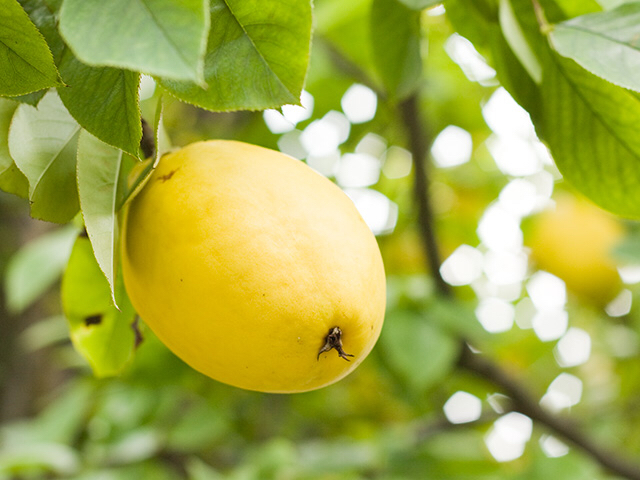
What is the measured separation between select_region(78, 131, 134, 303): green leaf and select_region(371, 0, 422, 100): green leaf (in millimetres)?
316

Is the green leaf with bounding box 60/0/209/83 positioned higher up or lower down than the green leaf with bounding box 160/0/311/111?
higher up

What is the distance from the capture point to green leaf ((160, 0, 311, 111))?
353 millimetres

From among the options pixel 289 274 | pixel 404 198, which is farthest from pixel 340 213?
pixel 404 198

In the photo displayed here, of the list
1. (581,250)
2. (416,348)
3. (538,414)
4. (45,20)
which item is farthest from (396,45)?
(581,250)

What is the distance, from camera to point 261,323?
374mm

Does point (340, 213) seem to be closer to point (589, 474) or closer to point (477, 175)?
point (589, 474)

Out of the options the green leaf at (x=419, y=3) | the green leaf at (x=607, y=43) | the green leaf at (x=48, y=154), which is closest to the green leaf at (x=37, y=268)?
the green leaf at (x=48, y=154)

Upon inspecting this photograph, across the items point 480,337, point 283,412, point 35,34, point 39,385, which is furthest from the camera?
point 39,385

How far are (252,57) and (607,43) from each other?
0.25 metres

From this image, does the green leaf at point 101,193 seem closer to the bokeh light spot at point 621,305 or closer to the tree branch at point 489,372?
the tree branch at point 489,372

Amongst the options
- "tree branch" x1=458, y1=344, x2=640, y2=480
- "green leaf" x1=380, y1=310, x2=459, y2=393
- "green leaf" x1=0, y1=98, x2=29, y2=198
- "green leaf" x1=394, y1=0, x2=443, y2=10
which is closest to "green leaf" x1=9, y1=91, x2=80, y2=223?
"green leaf" x1=0, y1=98, x2=29, y2=198

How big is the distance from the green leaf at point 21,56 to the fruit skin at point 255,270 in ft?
0.34

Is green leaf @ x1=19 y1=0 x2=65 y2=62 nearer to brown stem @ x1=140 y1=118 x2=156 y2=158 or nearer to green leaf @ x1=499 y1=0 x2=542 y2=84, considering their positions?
brown stem @ x1=140 y1=118 x2=156 y2=158

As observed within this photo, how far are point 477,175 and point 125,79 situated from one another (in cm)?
146
